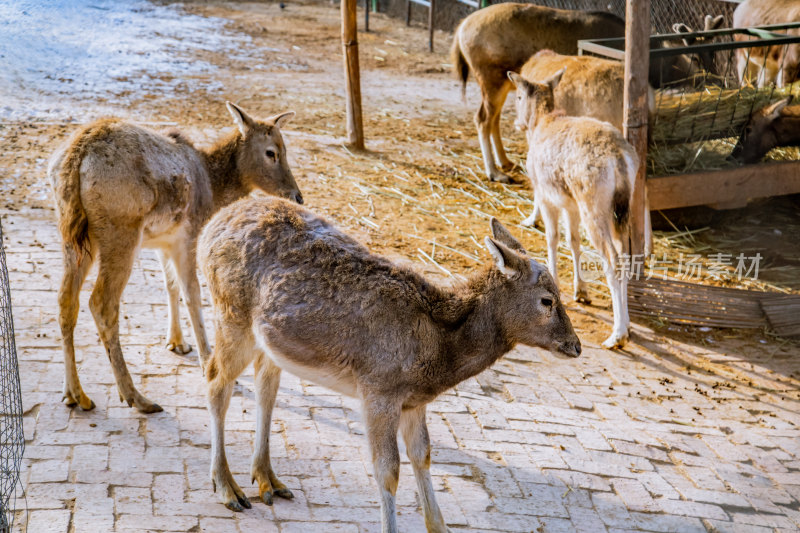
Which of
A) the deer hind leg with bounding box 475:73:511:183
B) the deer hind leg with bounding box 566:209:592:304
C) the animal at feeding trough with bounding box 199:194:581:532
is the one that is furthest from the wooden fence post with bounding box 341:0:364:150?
the animal at feeding trough with bounding box 199:194:581:532

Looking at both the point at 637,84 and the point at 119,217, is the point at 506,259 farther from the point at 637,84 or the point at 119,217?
the point at 637,84

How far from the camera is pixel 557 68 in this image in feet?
33.1

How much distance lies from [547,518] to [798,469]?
2.17 m

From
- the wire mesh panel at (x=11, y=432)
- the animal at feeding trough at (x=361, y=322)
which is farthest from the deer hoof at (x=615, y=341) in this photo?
the wire mesh panel at (x=11, y=432)

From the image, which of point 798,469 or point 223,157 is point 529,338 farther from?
point 223,157

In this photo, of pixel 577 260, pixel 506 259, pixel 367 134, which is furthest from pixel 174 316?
pixel 367 134

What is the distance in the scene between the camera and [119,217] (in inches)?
217

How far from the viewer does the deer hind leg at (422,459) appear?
4.59 metres

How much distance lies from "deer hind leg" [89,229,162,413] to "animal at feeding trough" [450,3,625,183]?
7062mm

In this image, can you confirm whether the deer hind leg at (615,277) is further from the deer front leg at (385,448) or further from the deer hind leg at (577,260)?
the deer front leg at (385,448)

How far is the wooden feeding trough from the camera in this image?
30.9ft

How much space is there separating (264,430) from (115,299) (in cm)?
151

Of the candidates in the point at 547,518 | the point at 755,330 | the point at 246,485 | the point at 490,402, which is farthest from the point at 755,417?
the point at 246,485

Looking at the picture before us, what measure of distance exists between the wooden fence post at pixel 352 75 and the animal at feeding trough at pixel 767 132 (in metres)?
5.25
